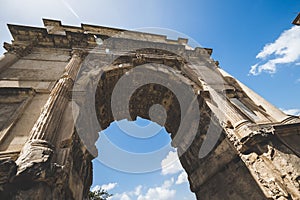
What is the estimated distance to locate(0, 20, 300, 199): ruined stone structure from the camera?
288 cm

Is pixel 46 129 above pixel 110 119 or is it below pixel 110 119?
below

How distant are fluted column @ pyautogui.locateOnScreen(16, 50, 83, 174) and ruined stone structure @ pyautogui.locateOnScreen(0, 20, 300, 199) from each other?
0.02 meters

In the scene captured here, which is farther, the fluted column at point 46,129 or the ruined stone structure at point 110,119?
the ruined stone structure at point 110,119

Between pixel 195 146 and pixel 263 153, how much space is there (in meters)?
2.59

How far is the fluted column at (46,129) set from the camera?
2.43 m

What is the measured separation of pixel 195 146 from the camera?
6.24 m

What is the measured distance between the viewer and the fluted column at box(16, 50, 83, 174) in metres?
2.43

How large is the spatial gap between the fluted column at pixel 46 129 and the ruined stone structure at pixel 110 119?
0.02 metres

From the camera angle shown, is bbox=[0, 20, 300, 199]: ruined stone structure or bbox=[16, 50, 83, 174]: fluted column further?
bbox=[0, 20, 300, 199]: ruined stone structure

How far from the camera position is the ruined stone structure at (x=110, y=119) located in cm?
288

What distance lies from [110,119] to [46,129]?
4433 mm

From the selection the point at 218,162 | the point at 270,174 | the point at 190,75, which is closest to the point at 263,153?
the point at 270,174

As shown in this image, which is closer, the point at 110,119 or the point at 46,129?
the point at 46,129

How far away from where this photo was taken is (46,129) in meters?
3.10
